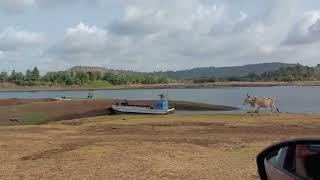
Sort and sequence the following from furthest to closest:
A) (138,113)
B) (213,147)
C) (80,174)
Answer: (138,113) < (213,147) < (80,174)

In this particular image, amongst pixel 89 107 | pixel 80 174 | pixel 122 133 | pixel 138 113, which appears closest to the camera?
pixel 80 174

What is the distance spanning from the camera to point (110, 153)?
55.3 feet

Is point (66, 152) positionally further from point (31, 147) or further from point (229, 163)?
point (229, 163)

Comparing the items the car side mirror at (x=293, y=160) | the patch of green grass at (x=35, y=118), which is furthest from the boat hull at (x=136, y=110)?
the car side mirror at (x=293, y=160)

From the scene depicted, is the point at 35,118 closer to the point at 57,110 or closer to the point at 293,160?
the point at 57,110

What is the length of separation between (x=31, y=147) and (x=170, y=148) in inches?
181

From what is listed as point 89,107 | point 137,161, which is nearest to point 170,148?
point 137,161

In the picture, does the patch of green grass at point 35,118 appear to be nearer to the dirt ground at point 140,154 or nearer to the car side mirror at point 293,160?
the dirt ground at point 140,154

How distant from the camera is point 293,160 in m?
6.25

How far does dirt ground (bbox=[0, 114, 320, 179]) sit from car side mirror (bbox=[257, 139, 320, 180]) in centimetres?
567

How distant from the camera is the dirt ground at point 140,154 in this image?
13484 millimetres

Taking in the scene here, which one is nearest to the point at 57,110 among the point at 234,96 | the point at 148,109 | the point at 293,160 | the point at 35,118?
the point at 35,118

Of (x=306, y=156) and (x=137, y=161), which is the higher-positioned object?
(x=306, y=156)

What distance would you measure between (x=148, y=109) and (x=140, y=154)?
36628 mm
